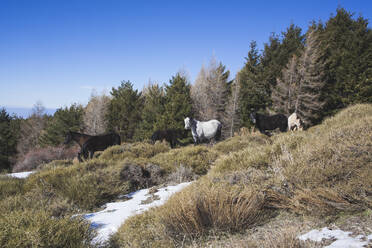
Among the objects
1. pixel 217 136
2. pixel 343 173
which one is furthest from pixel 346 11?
pixel 343 173

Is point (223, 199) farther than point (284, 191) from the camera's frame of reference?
No

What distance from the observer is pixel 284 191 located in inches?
110

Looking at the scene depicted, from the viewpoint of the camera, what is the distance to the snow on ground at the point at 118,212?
3026mm

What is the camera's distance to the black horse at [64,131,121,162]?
8875mm

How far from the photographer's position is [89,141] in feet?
29.6

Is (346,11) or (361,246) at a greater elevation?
(346,11)

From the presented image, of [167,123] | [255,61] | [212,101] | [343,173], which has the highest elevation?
[255,61]

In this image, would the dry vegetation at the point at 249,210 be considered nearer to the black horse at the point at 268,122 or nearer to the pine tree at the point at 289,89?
the black horse at the point at 268,122

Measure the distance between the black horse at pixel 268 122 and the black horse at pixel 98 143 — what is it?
25.2 feet

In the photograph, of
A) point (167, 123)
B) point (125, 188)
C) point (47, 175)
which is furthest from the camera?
point (167, 123)

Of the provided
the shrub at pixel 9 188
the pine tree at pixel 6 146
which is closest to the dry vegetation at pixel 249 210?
the shrub at pixel 9 188

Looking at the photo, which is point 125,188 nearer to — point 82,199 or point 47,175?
point 82,199

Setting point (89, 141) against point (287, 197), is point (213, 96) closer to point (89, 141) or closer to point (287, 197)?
point (89, 141)

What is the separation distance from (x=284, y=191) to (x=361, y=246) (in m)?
1.25
